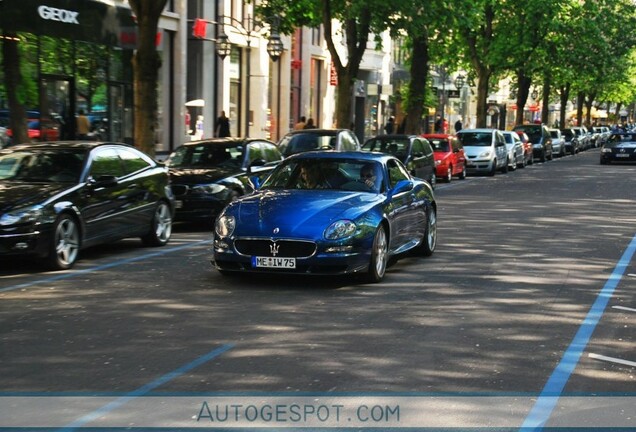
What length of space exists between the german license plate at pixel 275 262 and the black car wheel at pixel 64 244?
8.61ft

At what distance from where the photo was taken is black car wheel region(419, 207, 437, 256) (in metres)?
14.5

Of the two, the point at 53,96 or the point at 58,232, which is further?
the point at 53,96

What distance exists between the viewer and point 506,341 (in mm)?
9039

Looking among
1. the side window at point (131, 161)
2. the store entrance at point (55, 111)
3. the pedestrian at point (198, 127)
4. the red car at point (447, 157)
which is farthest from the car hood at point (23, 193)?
the pedestrian at point (198, 127)

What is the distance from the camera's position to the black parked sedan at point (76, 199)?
12.7 meters

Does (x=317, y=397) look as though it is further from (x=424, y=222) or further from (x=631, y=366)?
(x=424, y=222)

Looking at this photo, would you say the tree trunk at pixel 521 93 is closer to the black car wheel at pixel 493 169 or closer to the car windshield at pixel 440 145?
the black car wheel at pixel 493 169

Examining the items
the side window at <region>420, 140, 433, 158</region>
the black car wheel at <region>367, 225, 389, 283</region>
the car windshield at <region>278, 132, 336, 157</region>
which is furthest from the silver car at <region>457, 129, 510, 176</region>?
the black car wheel at <region>367, 225, 389, 283</region>

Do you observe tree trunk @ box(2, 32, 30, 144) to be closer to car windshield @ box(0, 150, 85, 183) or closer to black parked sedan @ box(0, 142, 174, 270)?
black parked sedan @ box(0, 142, 174, 270)

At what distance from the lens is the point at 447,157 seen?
34281 millimetres

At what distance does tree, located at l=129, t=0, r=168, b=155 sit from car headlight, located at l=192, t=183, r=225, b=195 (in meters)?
3.78

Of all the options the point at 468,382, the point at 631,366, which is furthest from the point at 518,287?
the point at 468,382

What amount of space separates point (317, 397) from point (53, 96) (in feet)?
81.1

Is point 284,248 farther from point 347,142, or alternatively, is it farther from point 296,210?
point 347,142
